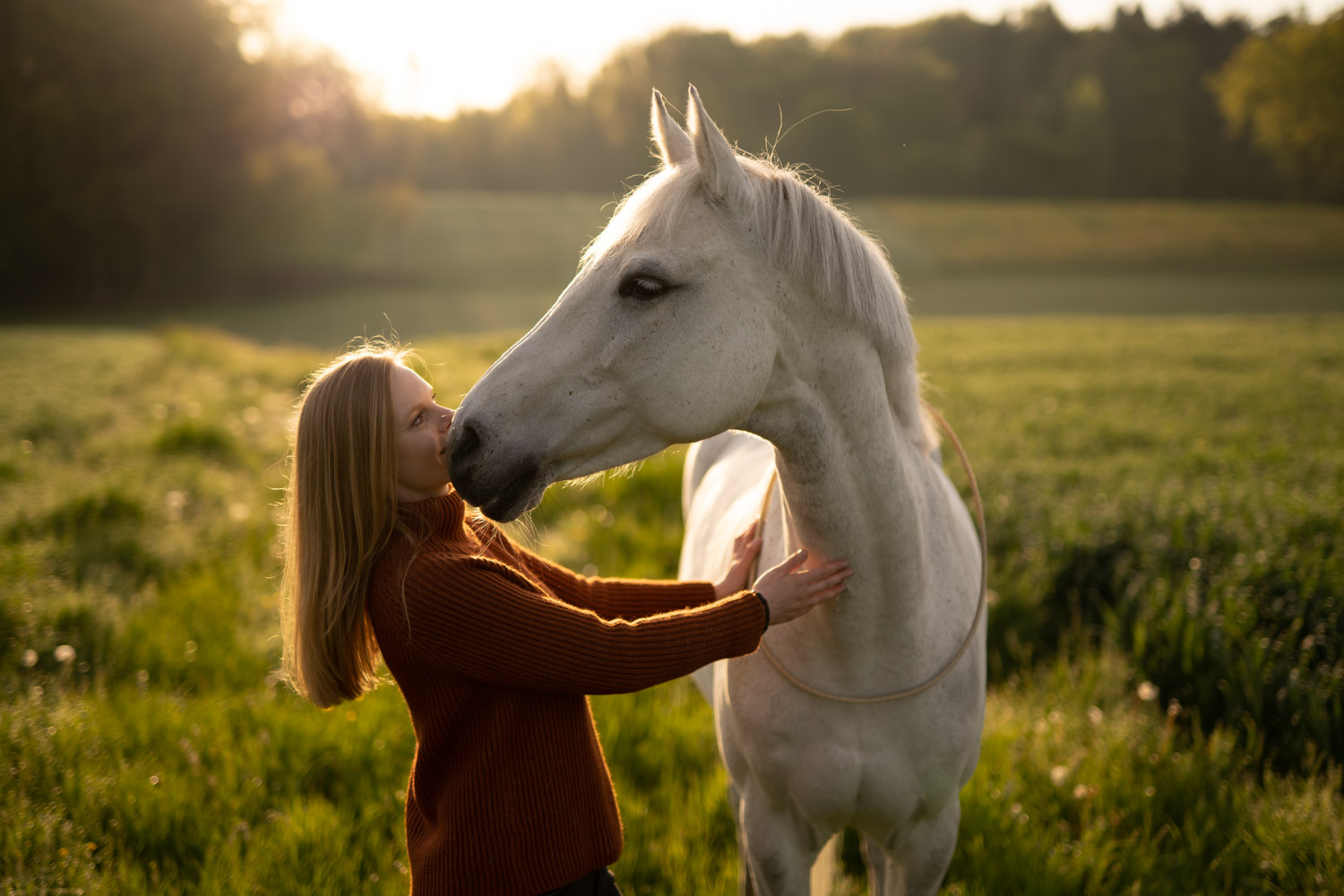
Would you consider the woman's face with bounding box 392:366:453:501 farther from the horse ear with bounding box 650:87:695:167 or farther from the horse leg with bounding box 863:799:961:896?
the horse leg with bounding box 863:799:961:896

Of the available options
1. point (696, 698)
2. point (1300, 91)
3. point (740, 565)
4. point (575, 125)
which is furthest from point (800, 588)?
point (575, 125)

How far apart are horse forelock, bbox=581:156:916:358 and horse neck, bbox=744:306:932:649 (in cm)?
6

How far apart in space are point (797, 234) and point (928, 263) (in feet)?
112

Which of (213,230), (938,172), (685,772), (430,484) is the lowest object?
(685,772)

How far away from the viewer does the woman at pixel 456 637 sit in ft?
5.49

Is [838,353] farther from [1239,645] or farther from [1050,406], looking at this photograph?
[1050,406]

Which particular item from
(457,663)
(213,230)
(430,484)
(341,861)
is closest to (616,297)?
(430,484)

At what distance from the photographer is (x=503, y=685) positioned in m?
1.79

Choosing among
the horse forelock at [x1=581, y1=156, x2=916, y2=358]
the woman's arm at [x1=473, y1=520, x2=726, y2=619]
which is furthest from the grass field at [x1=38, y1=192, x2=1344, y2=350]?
the horse forelock at [x1=581, y1=156, x2=916, y2=358]

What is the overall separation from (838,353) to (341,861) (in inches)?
94.9

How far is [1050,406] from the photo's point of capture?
8961 millimetres

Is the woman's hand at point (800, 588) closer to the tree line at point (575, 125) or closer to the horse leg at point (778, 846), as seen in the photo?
the horse leg at point (778, 846)

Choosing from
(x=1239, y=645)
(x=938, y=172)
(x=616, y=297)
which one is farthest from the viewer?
(x=938, y=172)

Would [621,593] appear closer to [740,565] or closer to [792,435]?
[740,565]
